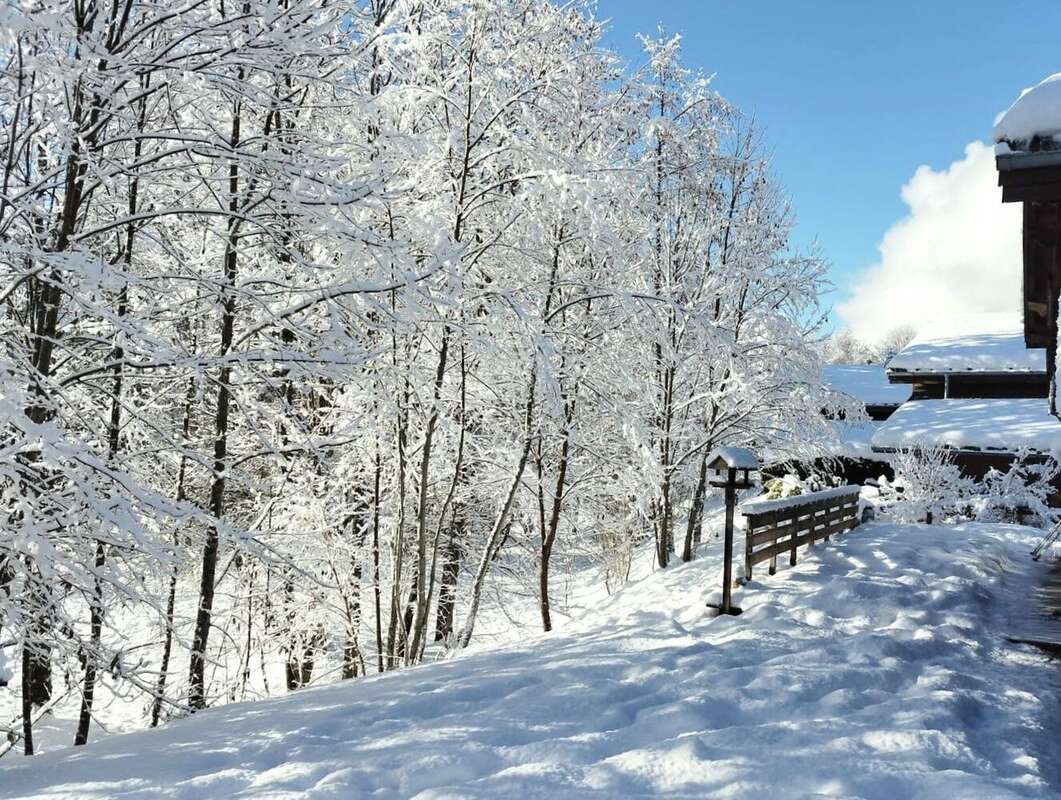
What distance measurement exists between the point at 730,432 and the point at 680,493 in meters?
7.96

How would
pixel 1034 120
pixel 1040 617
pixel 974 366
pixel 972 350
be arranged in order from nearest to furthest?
pixel 1034 120 → pixel 1040 617 → pixel 974 366 → pixel 972 350

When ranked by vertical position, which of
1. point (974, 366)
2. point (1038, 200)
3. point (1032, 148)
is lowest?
point (974, 366)

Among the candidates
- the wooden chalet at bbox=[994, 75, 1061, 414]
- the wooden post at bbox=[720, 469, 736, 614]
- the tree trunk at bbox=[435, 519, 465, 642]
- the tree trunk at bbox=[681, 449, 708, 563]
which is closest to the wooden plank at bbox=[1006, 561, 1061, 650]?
the wooden post at bbox=[720, 469, 736, 614]

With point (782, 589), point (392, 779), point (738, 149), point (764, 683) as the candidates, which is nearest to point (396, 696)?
point (392, 779)

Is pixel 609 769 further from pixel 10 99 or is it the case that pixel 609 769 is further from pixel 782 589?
pixel 10 99

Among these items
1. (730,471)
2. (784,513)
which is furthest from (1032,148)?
(784,513)

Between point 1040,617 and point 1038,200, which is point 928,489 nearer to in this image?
point 1040,617

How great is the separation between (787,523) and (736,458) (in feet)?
8.31

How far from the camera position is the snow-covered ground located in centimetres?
407

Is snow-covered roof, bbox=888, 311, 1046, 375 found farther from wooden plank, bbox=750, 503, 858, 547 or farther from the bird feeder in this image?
the bird feeder

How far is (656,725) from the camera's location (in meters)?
4.85

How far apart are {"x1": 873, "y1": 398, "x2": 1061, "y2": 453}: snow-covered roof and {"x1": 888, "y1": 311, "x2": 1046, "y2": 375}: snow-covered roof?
1.35 m

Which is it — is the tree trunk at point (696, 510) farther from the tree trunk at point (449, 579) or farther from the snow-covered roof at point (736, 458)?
the snow-covered roof at point (736, 458)

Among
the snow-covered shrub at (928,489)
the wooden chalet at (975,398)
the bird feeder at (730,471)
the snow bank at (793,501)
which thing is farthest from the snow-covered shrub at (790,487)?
the bird feeder at (730,471)
